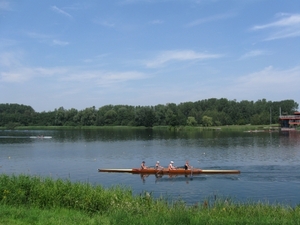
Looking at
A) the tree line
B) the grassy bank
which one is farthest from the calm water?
the tree line

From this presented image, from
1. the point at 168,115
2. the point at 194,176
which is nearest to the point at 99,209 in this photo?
the point at 194,176

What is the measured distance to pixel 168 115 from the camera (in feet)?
410

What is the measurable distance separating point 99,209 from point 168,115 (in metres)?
112

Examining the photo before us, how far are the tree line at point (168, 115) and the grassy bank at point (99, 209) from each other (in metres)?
108

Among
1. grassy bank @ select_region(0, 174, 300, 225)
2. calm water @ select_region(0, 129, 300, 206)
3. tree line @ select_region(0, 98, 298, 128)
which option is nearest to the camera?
grassy bank @ select_region(0, 174, 300, 225)

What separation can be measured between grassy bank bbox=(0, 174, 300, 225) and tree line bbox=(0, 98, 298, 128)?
10785cm

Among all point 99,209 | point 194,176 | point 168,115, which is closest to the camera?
point 99,209

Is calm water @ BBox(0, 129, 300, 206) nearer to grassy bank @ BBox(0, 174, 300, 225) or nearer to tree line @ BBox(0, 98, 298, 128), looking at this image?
grassy bank @ BBox(0, 174, 300, 225)

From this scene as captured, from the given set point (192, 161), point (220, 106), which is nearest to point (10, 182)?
point (192, 161)

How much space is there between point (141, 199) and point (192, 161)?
24.8 metres

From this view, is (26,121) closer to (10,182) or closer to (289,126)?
(289,126)

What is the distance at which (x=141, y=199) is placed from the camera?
1484cm

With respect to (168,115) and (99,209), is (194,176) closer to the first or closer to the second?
(99,209)

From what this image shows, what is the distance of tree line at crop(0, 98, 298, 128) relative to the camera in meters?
127
